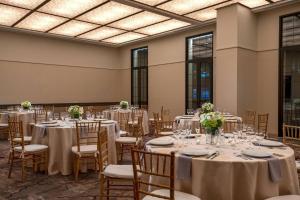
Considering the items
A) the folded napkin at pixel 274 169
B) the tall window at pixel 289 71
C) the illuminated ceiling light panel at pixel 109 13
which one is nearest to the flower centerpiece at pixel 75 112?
the illuminated ceiling light panel at pixel 109 13

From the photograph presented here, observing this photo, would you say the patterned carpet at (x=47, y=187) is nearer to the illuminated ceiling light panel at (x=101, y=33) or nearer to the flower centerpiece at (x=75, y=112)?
the flower centerpiece at (x=75, y=112)

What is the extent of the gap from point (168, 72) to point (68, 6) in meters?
5.02

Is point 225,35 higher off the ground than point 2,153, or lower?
higher

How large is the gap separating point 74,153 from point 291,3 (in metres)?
6.93

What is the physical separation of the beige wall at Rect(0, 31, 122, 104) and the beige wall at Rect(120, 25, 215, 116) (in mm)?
2146

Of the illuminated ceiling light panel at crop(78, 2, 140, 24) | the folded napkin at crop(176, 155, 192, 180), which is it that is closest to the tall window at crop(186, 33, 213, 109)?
the illuminated ceiling light panel at crop(78, 2, 140, 24)

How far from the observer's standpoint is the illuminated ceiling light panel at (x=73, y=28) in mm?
9305

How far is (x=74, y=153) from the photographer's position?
15.3 feet

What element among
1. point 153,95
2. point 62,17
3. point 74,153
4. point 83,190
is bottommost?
point 83,190

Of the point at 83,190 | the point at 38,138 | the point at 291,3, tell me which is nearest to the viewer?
the point at 83,190

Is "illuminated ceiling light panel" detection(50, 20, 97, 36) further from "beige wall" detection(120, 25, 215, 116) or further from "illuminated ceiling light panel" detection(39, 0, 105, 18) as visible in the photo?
"beige wall" detection(120, 25, 215, 116)

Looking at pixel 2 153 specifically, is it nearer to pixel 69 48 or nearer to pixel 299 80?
pixel 69 48

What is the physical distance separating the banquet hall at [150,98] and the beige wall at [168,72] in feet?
0.15

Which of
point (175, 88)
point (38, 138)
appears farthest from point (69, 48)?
point (38, 138)
